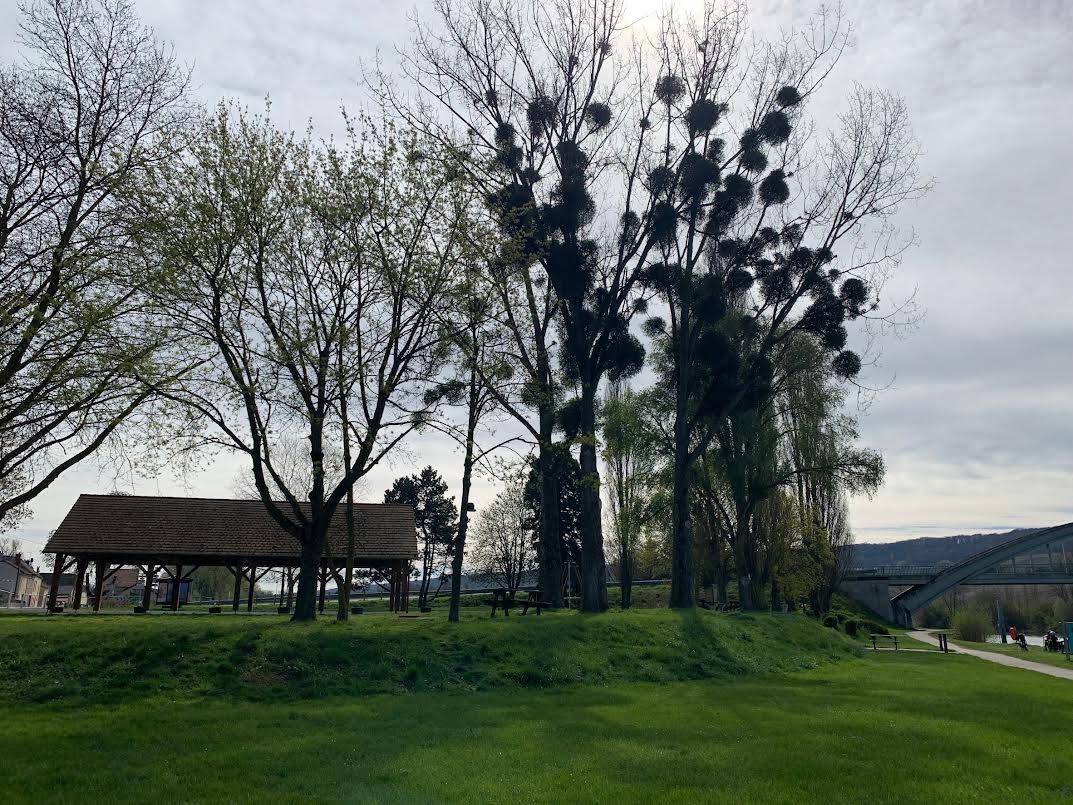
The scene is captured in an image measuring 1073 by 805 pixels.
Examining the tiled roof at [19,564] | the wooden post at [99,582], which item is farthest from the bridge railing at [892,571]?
the tiled roof at [19,564]

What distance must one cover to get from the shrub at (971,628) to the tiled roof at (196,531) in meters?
39.1

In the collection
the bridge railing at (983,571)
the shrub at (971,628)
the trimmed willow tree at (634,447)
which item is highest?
the trimmed willow tree at (634,447)

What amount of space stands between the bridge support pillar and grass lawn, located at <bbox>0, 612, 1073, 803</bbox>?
44.2 metres

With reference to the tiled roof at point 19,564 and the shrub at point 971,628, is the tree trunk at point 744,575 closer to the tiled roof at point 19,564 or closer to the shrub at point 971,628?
the shrub at point 971,628

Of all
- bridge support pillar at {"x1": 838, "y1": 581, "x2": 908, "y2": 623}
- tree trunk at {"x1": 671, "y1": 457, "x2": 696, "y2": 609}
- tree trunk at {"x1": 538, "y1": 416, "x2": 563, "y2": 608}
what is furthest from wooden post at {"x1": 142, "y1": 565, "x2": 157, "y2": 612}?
bridge support pillar at {"x1": 838, "y1": 581, "x2": 908, "y2": 623}

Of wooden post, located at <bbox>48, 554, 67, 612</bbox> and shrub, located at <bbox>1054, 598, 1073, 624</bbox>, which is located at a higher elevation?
wooden post, located at <bbox>48, 554, 67, 612</bbox>

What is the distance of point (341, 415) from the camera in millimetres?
19406

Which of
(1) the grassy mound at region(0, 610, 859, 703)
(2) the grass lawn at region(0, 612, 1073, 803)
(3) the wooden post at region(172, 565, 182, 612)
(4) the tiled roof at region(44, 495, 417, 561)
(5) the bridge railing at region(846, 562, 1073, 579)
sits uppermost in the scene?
(4) the tiled roof at region(44, 495, 417, 561)

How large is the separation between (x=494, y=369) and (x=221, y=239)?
7.65 meters

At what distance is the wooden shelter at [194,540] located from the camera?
3203 cm

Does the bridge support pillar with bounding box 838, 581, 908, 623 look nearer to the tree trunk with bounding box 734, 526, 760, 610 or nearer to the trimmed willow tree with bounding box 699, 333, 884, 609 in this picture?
the trimmed willow tree with bounding box 699, 333, 884, 609

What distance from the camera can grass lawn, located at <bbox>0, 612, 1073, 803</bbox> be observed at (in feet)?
23.4

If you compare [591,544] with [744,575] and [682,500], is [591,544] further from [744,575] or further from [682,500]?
[744,575]

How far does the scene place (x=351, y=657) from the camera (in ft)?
48.8
